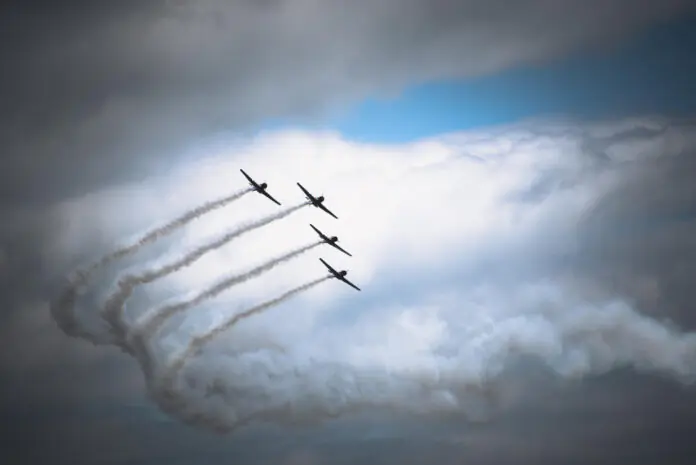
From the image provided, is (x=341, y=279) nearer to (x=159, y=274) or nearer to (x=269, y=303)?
(x=269, y=303)

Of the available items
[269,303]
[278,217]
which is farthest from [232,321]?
[278,217]

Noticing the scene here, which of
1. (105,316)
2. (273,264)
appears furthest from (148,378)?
(273,264)

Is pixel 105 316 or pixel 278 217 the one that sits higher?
pixel 278 217

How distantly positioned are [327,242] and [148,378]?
25248 mm

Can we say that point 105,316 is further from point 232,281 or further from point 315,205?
point 315,205

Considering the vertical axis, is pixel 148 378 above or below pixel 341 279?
below

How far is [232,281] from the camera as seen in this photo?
13500cm

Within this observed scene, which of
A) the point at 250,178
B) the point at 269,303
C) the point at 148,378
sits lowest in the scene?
the point at 148,378

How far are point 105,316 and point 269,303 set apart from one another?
18554 millimetres

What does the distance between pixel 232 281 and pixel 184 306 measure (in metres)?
6.04

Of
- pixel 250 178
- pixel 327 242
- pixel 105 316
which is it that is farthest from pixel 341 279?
pixel 105 316

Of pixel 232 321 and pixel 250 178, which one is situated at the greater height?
pixel 250 178

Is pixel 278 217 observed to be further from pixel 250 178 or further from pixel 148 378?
pixel 148 378

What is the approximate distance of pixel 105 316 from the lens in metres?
132
